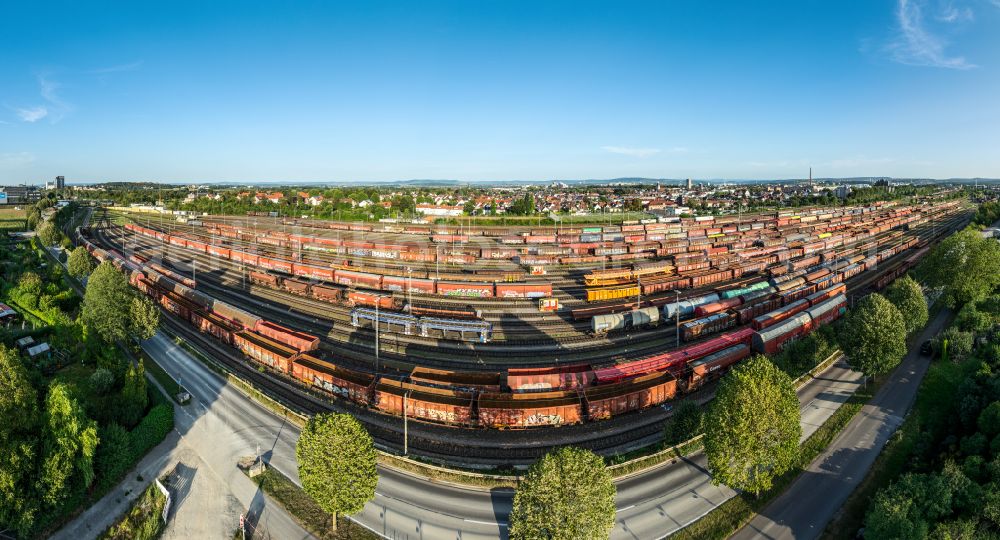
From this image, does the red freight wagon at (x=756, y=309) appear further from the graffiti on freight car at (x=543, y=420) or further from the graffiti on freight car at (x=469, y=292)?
the graffiti on freight car at (x=469, y=292)

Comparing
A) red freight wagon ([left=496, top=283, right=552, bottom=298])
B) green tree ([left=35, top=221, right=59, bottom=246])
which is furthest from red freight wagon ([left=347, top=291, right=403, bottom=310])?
green tree ([left=35, top=221, right=59, bottom=246])

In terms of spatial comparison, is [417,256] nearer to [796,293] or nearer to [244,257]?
[244,257]

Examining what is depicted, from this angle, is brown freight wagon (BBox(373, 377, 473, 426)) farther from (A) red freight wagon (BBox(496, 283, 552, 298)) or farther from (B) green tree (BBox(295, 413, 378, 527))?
(A) red freight wagon (BBox(496, 283, 552, 298))

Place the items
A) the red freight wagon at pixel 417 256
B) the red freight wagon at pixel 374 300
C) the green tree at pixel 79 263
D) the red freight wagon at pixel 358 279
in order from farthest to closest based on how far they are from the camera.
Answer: the red freight wagon at pixel 417 256
the green tree at pixel 79 263
the red freight wagon at pixel 358 279
the red freight wagon at pixel 374 300

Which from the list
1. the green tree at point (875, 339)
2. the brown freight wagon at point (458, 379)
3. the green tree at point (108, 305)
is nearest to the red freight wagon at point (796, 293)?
the green tree at point (875, 339)

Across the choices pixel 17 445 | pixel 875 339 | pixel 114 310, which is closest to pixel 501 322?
pixel 875 339
